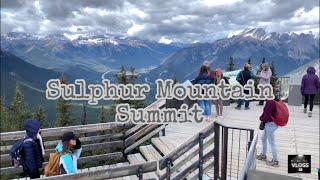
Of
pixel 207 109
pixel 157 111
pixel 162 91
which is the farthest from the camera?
pixel 162 91

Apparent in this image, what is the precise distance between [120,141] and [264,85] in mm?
6912

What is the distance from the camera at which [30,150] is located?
8984 millimetres

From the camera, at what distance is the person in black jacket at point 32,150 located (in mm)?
8945

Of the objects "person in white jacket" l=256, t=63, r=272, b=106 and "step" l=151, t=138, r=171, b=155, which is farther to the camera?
"person in white jacket" l=256, t=63, r=272, b=106

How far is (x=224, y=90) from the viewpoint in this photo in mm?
17203

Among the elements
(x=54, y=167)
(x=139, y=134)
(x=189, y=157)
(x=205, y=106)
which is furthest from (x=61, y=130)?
(x=205, y=106)

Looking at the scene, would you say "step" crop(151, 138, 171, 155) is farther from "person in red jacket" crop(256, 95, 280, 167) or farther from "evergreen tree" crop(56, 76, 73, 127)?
"evergreen tree" crop(56, 76, 73, 127)

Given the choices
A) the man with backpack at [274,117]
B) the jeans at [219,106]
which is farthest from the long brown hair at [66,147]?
the jeans at [219,106]

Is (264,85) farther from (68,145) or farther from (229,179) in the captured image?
(68,145)

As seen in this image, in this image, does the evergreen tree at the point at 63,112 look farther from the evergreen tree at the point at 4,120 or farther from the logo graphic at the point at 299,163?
the logo graphic at the point at 299,163

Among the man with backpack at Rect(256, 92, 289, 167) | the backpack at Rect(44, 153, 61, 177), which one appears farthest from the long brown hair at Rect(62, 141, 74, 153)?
the man with backpack at Rect(256, 92, 289, 167)

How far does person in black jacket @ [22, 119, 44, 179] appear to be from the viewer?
8.95m

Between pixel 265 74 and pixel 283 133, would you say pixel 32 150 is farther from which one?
pixel 265 74

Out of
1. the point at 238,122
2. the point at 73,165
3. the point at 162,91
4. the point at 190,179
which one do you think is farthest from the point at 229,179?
the point at 162,91
